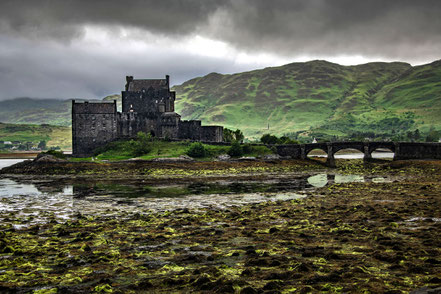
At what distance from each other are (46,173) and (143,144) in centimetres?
2117

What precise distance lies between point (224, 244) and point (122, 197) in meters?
25.4

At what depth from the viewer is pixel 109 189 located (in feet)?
164

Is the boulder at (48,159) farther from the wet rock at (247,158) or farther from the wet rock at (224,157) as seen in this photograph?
the wet rock at (247,158)

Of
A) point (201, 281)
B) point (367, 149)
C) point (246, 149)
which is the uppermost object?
point (246, 149)

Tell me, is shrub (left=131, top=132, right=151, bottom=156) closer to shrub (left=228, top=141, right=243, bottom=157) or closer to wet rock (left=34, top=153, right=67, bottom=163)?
wet rock (left=34, top=153, right=67, bottom=163)

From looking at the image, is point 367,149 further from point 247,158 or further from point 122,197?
point 122,197

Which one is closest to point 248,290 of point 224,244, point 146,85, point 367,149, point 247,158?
point 224,244

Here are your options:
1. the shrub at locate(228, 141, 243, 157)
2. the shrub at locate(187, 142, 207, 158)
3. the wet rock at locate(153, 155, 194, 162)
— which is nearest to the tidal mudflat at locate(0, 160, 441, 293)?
the wet rock at locate(153, 155, 194, 162)

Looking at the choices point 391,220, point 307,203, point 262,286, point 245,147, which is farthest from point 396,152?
point 262,286

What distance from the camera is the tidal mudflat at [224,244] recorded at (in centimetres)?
1301

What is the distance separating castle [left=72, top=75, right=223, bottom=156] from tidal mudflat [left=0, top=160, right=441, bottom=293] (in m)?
54.3

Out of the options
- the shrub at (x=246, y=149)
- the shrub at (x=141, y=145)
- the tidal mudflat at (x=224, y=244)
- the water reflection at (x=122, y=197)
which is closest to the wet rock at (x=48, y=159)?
the shrub at (x=141, y=145)

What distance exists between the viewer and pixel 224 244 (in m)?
19.2

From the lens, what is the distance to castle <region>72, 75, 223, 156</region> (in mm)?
92500
